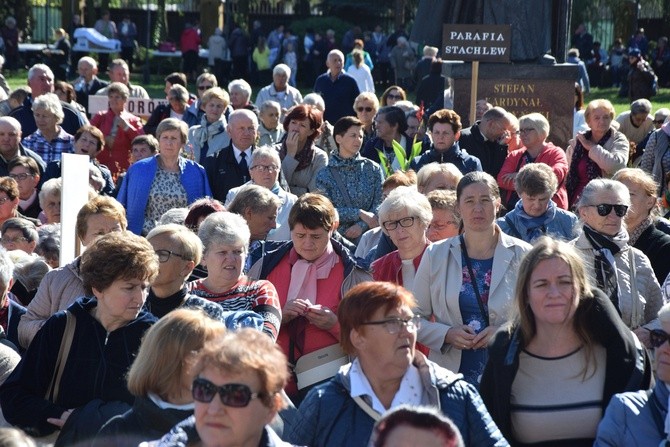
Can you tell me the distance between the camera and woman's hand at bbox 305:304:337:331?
6359mm

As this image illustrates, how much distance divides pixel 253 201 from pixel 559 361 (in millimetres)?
2831

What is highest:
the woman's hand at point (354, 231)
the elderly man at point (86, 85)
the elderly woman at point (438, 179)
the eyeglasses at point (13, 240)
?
the elderly woman at point (438, 179)

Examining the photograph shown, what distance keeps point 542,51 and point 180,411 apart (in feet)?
40.1

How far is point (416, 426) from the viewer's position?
3711mm

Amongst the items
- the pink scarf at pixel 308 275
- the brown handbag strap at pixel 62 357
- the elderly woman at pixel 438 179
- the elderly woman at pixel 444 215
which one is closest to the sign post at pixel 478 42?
the elderly woman at pixel 438 179

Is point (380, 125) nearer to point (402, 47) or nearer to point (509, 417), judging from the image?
point (509, 417)

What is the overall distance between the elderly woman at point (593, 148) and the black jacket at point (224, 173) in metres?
3.07

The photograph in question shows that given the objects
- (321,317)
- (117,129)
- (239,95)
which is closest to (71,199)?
(321,317)

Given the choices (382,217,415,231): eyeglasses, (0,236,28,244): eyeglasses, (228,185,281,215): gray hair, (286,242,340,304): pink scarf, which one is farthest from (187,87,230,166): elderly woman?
(286,242,340,304): pink scarf

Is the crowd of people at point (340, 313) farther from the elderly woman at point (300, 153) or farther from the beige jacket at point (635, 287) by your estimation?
the elderly woman at point (300, 153)

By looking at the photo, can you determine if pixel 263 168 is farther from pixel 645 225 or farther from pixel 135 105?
pixel 135 105

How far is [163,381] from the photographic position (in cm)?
452

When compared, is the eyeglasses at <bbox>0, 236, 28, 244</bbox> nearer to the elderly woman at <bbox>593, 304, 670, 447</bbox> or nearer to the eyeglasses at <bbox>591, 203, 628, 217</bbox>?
the eyeglasses at <bbox>591, 203, 628, 217</bbox>

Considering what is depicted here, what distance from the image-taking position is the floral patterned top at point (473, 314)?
647 centimetres
